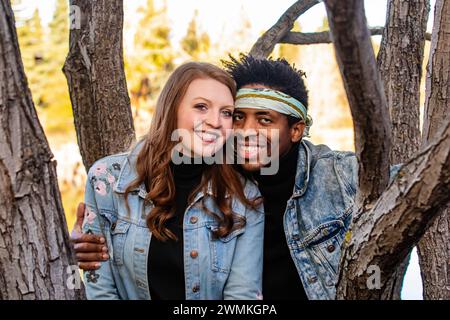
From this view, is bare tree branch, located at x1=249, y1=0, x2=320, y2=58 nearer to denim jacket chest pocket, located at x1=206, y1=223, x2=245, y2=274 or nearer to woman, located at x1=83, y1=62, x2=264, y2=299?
woman, located at x1=83, y1=62, x2=264, y2=299

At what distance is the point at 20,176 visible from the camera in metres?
1.89

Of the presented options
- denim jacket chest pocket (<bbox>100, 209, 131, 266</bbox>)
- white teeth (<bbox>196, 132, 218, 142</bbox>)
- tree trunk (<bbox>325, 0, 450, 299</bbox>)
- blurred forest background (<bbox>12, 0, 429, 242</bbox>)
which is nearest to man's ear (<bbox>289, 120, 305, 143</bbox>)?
white teeth (<bbox>196, 132, 218, 142</bbox>)

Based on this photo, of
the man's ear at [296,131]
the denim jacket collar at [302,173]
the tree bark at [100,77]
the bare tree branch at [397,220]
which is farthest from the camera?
the tree bark at [100,77]

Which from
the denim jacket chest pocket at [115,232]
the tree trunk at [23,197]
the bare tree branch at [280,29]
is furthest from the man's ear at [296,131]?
the tree trunk at [23,197]

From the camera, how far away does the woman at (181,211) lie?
255 cm

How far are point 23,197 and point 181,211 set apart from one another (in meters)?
0.84

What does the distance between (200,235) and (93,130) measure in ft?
3.21

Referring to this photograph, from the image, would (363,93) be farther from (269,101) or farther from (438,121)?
(438,121)

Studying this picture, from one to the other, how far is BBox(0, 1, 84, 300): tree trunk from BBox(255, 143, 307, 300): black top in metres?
0.91

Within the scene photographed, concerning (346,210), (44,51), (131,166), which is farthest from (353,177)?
(44,51)

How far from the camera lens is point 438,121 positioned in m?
2.91

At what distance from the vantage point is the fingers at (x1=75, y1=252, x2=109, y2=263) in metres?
2.54

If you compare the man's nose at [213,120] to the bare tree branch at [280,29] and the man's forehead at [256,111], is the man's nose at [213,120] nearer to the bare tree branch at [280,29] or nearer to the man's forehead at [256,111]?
the man's forehead at [256,111]
